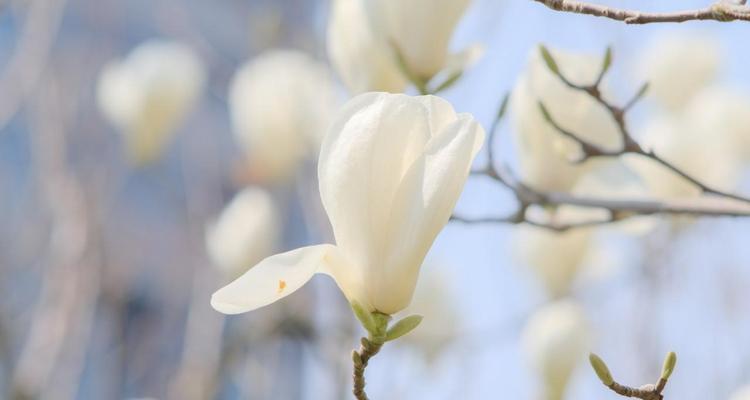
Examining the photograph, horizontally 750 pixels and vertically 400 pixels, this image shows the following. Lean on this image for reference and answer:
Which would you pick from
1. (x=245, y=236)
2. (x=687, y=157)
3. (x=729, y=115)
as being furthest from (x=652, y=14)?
(x=245, y=236)

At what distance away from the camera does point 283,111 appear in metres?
1.50

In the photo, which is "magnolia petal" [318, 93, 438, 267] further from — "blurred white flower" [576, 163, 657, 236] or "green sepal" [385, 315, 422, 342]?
"blurred white flower" [576, 163, 657, 236]

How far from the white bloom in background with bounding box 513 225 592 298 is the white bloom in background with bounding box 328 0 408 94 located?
15.2 inches

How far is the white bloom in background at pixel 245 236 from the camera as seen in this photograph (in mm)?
1595

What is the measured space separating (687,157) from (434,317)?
44 centimetres

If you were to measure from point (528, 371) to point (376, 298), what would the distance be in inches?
27.5

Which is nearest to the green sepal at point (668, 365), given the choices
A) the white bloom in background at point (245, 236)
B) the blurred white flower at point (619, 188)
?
the blurred white flower at point (619, 188)

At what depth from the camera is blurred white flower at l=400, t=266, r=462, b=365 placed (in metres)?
1.39

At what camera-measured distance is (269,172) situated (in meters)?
1.62

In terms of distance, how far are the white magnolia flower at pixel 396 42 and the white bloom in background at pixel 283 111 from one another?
66 cm

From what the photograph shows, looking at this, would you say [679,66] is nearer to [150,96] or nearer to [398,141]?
[150,96]

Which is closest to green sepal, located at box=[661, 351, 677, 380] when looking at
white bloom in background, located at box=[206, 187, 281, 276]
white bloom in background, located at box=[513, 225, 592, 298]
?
white bloom in background, located at box=[513, 225, 592, 298]

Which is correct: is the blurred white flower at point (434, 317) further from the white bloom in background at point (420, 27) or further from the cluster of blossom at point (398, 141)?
the white bloom in background at point (420, 27)

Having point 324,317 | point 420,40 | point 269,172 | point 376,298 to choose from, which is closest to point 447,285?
point 324,317
